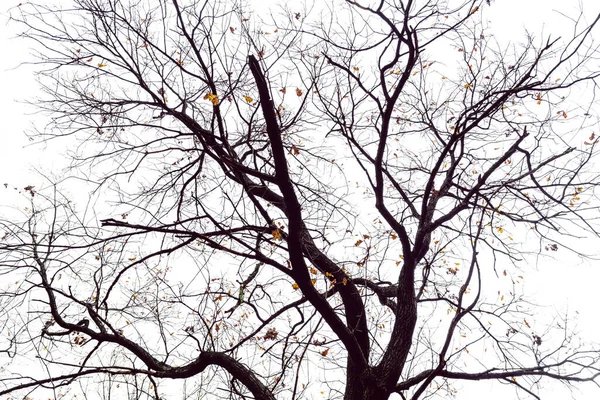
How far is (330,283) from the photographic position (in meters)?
4.19

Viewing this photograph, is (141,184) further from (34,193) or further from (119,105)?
(34,193)

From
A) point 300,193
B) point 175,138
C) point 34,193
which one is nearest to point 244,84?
point 175,138

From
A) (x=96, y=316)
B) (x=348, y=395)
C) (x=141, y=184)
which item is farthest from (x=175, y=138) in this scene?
(x=348, y=395)

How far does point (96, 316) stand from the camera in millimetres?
4027

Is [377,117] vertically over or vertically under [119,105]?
over

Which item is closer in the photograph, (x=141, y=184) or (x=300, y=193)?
(x=141, y=184)

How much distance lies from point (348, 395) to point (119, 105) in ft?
11.1

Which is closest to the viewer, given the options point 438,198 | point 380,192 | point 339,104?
point 380,192

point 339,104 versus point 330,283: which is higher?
point 339,104

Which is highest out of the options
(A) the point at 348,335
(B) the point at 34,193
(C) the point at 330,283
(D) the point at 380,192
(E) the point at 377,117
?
(E) the point at 377,117

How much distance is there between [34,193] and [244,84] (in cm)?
237

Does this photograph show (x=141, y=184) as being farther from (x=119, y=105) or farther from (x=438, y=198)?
(x=438, y=198)

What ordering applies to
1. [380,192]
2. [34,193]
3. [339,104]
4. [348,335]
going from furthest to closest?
[34,193] → [339,104] → [380,192] → [348,335]

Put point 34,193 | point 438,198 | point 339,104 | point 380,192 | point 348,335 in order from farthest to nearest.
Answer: point 438,198 → point 34,193 → point 339,104 → point 380,192 → point 348,335
